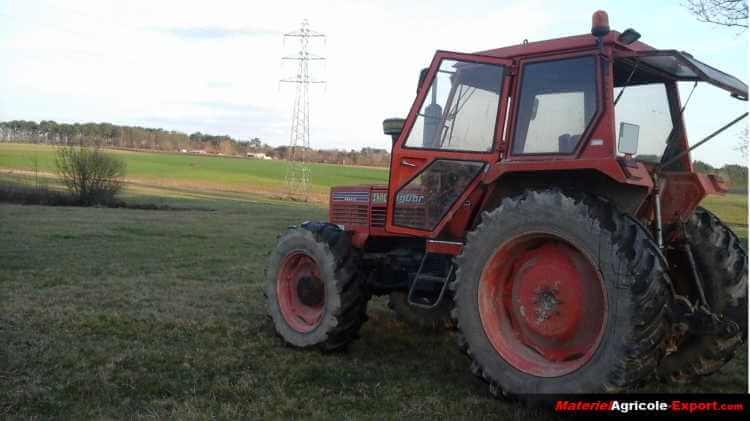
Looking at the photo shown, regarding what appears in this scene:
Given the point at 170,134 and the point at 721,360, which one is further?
the point at 170,134

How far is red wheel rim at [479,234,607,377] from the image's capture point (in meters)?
4.45

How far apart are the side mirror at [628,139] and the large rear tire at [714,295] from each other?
87 centimetres

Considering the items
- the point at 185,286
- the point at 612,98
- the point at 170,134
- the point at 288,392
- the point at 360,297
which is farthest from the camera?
the point at 170,134

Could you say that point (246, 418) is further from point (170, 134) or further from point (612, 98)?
point (170, 134)

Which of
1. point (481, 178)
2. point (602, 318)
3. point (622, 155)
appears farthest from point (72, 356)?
point (622, 155)

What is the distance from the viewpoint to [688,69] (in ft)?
16.4

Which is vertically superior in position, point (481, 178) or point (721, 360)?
point (481, 178)

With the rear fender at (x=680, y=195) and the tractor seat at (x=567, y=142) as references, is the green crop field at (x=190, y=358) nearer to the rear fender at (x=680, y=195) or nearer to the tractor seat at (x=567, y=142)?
the rear fender at (x=680, y=195)

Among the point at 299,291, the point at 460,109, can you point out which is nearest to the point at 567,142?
the point at 460,109

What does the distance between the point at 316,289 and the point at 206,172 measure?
185 ft

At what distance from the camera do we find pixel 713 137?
4363mm

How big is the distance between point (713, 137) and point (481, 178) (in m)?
1.64

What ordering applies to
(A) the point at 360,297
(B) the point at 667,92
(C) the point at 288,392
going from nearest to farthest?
1. (C) the point at 288,392
2. (B) the point at 667,92
3. (A) the point at 360,297

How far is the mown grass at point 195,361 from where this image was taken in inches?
184
